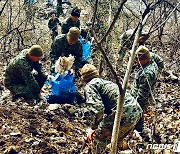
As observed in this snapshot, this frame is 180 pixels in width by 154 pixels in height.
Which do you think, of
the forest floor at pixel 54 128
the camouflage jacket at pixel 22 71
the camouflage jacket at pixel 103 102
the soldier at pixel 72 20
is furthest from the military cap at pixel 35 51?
the soldier at pixel 72 20

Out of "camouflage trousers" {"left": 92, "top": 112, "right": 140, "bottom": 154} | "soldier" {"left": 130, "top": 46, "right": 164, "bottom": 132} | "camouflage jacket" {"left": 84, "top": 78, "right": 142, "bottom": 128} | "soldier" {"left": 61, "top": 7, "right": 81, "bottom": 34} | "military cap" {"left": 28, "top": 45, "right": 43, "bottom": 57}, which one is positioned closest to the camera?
"camouflage jacket" {"left": 84, "top": 78, "right": 142, "bottom": 128}

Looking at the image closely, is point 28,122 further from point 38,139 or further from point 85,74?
point 85,74

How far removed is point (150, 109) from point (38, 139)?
275 cm

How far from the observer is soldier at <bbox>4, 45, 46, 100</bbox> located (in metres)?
5.48

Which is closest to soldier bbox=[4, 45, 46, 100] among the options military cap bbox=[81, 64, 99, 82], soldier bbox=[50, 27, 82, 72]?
soldier bbox=[50, 27, 82, 72]

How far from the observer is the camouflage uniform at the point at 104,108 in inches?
155

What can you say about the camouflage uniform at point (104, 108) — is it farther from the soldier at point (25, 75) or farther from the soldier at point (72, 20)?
the soldier at point (72, 20)

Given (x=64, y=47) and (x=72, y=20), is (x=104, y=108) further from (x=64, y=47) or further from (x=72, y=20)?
(x=72, y=20)

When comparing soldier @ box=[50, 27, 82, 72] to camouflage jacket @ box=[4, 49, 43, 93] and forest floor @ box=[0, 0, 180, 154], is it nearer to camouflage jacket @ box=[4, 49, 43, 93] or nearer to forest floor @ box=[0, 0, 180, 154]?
camouflage jacket @ box=[4, 49, 43, 93]

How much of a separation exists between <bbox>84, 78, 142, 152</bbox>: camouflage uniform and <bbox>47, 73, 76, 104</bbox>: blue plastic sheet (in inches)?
67.2

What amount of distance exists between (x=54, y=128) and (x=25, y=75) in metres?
0.98

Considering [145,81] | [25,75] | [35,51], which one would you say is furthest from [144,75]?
[25,75]

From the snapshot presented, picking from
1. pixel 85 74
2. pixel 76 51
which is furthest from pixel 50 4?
pixel 85 74

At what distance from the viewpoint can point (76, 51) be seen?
6.61 metres
